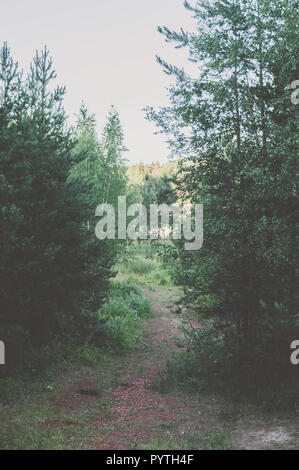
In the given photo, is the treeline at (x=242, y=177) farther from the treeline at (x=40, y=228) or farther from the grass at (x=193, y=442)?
the treeline at (x=40, y=228)

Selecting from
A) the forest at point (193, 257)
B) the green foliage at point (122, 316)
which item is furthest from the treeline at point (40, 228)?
the green foliage at point (122, 316)

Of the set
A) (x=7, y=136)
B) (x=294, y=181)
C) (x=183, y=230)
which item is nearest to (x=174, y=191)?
(x=183, y=230)

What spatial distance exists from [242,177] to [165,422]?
5245mm

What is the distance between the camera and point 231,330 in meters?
9.56

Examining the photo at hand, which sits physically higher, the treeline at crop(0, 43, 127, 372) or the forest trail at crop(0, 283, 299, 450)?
the treeline at crop(0, 43, 127, 372)

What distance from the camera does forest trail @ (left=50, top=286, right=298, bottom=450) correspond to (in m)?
6.78

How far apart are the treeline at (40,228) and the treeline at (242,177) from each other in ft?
8.30

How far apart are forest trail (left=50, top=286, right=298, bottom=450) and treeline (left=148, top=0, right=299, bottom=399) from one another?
1.00 meters

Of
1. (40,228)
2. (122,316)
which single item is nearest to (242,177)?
(40,228)

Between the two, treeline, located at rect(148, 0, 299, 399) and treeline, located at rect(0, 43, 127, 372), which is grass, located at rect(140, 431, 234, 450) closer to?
treeline, located at rect(148, 0, 299, 399)

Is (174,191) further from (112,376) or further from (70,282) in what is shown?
(112,376)

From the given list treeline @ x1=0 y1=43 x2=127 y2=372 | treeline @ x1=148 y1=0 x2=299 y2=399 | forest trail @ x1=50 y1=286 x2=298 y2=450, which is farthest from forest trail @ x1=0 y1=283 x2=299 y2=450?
treeline @ x1=0 y1=43 x2=127 y2=372

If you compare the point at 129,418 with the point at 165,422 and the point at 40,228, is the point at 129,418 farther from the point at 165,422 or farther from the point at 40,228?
the point at 40,228

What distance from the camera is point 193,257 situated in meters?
9.66
